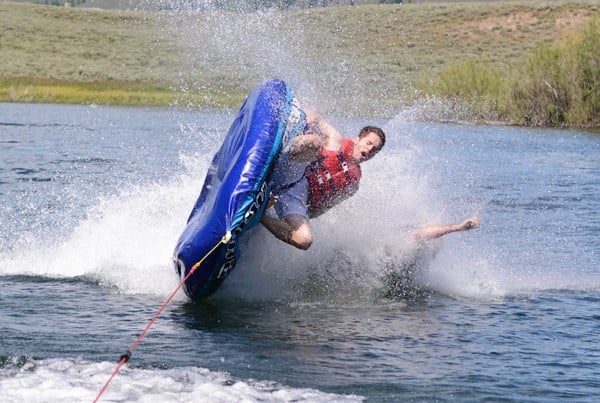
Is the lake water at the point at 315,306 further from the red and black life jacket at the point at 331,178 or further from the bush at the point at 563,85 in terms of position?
the bush at the point at 563,85

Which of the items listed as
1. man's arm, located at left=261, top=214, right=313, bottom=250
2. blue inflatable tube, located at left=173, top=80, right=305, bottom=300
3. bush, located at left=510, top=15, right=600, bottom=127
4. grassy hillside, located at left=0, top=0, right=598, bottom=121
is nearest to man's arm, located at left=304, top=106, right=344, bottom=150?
blue inflatable tube, located at left=173, top=80, right=305, bottom=300

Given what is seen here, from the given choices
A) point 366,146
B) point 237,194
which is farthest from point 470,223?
point 237,194

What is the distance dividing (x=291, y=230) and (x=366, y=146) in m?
1.07

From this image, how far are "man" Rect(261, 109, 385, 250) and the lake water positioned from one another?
0.53 metres

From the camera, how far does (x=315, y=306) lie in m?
8.43

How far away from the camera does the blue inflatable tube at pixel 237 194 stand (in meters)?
7.80

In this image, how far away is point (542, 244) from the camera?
12.0m

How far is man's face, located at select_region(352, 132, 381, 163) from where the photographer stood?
28.5 feet

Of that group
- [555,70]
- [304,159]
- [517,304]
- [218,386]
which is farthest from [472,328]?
[555,70]

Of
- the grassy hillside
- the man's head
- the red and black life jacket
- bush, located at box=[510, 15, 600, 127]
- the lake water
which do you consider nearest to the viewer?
the lake water

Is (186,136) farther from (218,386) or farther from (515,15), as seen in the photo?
(515,15)

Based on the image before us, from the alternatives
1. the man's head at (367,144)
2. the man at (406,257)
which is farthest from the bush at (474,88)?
the man's head at (367,144)

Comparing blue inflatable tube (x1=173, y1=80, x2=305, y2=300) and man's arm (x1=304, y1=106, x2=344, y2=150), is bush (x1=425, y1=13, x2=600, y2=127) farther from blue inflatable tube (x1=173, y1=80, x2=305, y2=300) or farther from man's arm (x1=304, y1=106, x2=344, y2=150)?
blue inflatable tube (x1=173, y1=80, x2=305, y2=300)

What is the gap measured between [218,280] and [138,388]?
90.8 inches
